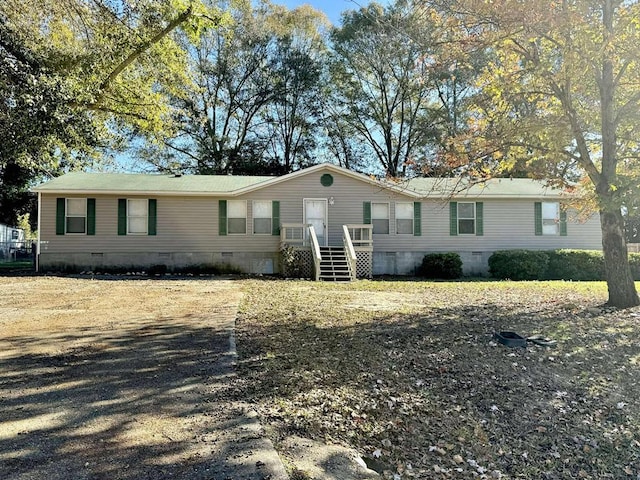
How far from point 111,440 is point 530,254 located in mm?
14887

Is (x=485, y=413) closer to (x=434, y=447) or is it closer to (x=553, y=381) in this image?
(x=434, y=447)

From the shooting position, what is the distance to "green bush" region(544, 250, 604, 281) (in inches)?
576

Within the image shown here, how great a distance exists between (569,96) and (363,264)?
8.52 m

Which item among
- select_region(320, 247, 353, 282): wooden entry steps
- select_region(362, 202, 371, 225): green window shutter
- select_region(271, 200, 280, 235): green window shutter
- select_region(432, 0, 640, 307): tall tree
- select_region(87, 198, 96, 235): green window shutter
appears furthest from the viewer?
select_region(362, 202, 371, 225): green window shutter

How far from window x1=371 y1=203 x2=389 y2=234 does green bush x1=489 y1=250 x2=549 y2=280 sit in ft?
13.6

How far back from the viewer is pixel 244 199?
51.9 feet

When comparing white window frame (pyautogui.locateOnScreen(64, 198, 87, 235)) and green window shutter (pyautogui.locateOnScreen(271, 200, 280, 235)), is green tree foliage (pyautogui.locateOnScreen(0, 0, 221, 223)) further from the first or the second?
green window shutter (pyautogui.locateOnScreen(271, 200, 280, 235))

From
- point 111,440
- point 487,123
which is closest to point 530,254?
point 487,123

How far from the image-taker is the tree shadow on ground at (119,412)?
2471mm

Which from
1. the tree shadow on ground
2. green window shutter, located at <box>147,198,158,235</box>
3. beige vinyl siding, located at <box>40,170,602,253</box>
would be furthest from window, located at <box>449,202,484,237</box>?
the tree shadow on ground

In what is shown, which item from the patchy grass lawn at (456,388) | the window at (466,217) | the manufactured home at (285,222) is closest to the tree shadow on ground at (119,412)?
the patchy grass lawn at (456,388)

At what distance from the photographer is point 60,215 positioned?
49.3ft

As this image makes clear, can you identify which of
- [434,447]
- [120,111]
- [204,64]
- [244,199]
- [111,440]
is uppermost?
[204,64]

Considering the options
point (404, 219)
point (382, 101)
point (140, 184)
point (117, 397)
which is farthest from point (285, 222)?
point (382, 101)
